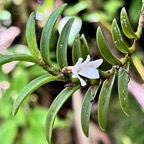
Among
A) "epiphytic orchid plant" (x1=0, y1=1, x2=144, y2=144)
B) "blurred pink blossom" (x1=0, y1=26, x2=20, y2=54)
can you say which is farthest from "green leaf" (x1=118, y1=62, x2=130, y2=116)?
"blurred pink blossom" (x1=0, y1=26, x2=20, y2=54)

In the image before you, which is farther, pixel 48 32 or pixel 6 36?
pixel 6 36

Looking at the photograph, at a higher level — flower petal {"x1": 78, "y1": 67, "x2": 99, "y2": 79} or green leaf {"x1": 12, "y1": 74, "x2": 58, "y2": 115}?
flower petal {"x1": 78, "y1": 67, "x2": 99, "y2": 79}

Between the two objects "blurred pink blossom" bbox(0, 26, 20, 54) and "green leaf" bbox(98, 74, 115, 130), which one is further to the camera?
"blurred pink blossom" bbox(0, 26, 20, 54)

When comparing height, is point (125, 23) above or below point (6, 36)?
above

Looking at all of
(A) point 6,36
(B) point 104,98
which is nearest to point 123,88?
(B) point 104,98

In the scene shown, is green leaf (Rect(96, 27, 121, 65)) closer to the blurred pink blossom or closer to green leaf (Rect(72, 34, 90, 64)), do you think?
green leaf (Rect(72, 34, 90, 64))

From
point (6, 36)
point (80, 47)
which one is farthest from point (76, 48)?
point (6, 36)

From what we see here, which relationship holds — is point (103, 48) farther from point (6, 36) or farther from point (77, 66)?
point (6, 36)
